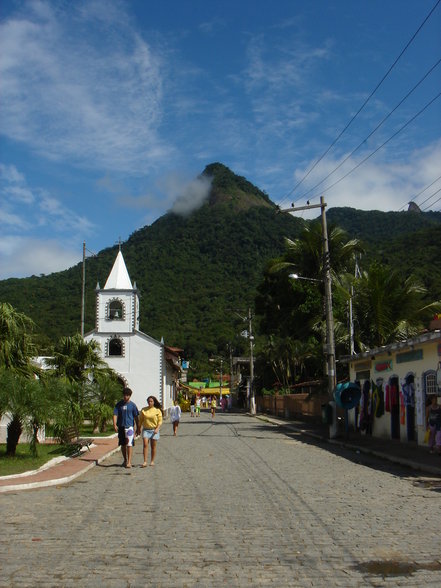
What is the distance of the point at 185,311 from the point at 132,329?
4113cm

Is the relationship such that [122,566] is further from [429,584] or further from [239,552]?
[429,584]

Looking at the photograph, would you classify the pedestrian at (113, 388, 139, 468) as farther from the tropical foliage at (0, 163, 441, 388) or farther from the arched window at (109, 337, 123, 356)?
the arched window at (109, 337, 123, 356)

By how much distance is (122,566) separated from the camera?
19.7 feet

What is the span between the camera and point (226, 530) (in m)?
7.62

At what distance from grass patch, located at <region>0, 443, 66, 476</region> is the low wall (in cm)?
1644

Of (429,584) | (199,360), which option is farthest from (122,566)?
(199,360)

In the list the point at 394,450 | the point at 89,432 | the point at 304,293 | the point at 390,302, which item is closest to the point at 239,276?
the point at 304,293

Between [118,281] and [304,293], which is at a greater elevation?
[118,281]

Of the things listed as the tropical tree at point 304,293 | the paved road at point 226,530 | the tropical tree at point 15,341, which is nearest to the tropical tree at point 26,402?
the tropical tree at point 15,341

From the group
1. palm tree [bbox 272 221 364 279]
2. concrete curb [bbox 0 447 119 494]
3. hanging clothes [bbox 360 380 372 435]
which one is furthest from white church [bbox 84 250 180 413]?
concrete curb [bbox 0 447 119 494]

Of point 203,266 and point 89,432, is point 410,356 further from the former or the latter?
point 203,266

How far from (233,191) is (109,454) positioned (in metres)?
124

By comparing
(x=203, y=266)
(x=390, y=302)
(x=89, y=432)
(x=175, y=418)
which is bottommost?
(x=89, y=432)

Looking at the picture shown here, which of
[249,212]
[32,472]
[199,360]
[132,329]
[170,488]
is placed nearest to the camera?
[170,488]
